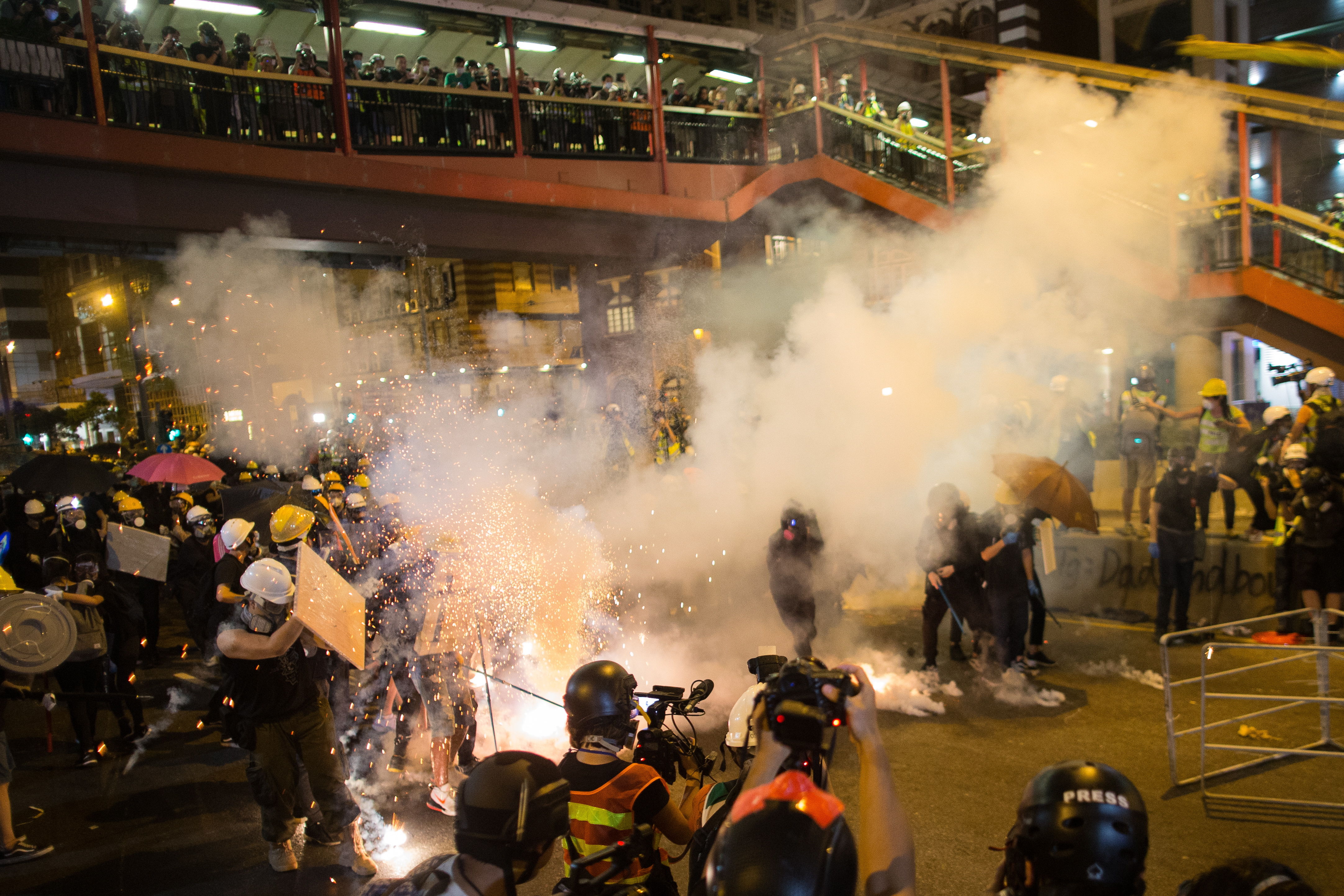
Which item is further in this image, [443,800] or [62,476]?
[62,476]

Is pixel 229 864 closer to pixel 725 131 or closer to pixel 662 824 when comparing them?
pixel 662 824

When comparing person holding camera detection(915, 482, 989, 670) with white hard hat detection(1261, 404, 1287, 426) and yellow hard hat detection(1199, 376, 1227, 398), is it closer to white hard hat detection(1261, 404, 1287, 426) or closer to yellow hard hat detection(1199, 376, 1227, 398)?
white hard hat detection(1261, 404, 1287, 426)

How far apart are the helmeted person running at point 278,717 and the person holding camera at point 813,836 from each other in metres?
2.95

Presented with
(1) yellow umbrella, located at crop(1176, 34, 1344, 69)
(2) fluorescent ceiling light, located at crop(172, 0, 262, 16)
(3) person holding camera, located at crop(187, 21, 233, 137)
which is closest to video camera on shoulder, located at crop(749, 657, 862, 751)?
(1) yellow umbrella, located at crop(1176, 34, 1344, 69)

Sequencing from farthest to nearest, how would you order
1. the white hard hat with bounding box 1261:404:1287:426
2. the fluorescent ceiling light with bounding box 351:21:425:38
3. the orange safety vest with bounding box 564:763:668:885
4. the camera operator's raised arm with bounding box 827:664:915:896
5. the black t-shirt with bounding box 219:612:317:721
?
the fluorescent ceiling light with bounding box 351:21:425:38
the white hard hat with bounding box 1261:404:1287:426
the black t-shirt with bounding box 219:612:317:721
the orange safety vest with bounding box 564:763:668:885
the camera operator's raised arm with bounding box 827:664:915:896

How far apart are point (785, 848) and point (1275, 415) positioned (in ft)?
26.3

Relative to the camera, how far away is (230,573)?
496 cm

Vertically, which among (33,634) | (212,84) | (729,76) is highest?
(729,76)

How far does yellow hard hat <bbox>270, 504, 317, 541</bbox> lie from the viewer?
473cm

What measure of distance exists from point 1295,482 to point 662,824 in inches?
247

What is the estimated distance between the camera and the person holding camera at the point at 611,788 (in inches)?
93.9

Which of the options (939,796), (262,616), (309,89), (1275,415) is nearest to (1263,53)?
(1275,415)

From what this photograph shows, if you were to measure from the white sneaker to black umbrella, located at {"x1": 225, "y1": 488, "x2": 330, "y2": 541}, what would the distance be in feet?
6.94

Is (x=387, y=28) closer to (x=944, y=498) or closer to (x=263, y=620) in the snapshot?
(x=944, y=498)
